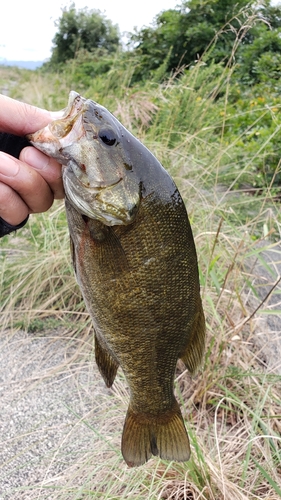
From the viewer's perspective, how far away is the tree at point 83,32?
2305 centimetres

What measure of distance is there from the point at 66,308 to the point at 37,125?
213cm

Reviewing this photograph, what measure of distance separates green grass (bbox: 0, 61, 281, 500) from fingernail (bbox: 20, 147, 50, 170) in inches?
43.0

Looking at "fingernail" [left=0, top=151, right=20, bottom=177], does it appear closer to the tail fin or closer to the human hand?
the human hand

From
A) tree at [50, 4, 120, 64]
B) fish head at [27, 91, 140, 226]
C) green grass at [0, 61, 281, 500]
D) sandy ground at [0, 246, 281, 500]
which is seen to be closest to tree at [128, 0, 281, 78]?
green grass at [0, 61, 281, 500]

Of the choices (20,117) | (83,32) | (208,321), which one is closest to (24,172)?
(20,117)

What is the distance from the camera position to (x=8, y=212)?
1.50 metres

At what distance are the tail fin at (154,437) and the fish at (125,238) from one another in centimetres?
21

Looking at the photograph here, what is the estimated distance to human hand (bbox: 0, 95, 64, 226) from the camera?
1375 millimetres

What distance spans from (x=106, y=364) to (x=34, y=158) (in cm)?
71

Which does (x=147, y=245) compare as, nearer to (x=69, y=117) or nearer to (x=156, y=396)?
(x=69, y=117)

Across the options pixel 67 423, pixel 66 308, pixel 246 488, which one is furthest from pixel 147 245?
pixel 66 308

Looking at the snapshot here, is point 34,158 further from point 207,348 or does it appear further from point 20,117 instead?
point 207,348

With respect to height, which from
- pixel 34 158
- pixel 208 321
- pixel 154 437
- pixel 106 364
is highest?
pixel 34 158

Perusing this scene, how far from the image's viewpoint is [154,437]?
1.55m
